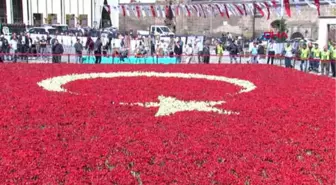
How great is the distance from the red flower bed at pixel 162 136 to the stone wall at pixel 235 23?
36.4 metres

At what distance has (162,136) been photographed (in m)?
8.39

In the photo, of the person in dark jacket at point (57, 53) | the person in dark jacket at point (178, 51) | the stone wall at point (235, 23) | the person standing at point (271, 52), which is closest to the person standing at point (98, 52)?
the person in dark jacket at point (57, 53)

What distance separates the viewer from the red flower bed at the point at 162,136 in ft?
21.5

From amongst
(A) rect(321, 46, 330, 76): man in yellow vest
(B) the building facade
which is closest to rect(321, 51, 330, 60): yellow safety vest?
(A) rect(321, 46, 330, 76): man in yellow vest

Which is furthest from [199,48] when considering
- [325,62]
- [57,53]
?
[57,53]

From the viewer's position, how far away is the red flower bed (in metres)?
6.54

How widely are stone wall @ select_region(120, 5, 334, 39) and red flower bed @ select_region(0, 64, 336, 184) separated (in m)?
36.4

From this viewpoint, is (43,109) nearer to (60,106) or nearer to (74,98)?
(60,106)

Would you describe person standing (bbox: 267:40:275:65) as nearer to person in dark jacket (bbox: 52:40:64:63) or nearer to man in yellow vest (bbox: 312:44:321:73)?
man in yellow vest (bbox: 312:44:321:73)

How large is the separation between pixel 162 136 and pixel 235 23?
48124 millimetres

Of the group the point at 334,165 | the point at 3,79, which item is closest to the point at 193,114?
the point at 334,165

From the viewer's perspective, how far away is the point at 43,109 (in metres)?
10.4

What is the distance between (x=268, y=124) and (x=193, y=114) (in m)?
1.70

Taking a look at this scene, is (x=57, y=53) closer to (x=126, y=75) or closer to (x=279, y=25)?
(x=126, y=75)
